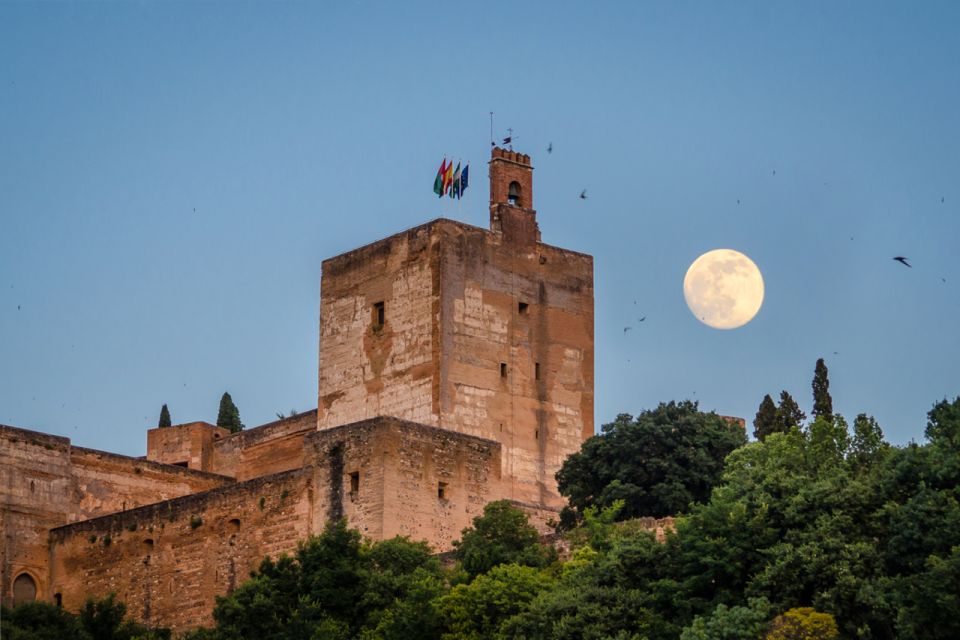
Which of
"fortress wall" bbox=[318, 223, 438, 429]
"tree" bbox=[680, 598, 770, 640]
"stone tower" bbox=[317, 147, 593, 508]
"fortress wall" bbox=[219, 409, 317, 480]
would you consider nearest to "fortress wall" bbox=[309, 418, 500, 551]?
"stone tower" bbox=[317, 147, 593, 508]

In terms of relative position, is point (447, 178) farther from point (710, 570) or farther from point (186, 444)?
point (710, 570)

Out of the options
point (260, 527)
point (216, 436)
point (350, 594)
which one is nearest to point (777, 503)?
point (350, 594)

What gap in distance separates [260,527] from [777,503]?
1553cm

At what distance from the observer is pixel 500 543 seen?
159 feet

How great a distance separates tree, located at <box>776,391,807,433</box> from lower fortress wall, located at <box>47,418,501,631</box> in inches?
394

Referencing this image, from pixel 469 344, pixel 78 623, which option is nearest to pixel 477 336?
pixel 469 344

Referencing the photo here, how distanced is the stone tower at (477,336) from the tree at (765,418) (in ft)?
16.1

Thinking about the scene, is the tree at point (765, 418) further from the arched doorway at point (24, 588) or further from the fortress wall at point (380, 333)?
the arched doorway at point (24, 588)

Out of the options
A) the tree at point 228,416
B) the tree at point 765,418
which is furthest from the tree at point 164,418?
the tree at point 765,418

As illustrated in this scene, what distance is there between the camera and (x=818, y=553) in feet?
135

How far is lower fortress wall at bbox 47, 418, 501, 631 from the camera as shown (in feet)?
171

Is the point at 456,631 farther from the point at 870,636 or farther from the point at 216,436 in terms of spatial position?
the point at 216,436

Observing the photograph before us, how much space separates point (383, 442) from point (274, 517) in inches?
149

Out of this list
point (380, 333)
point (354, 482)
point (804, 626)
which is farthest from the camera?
point (380, 333)
